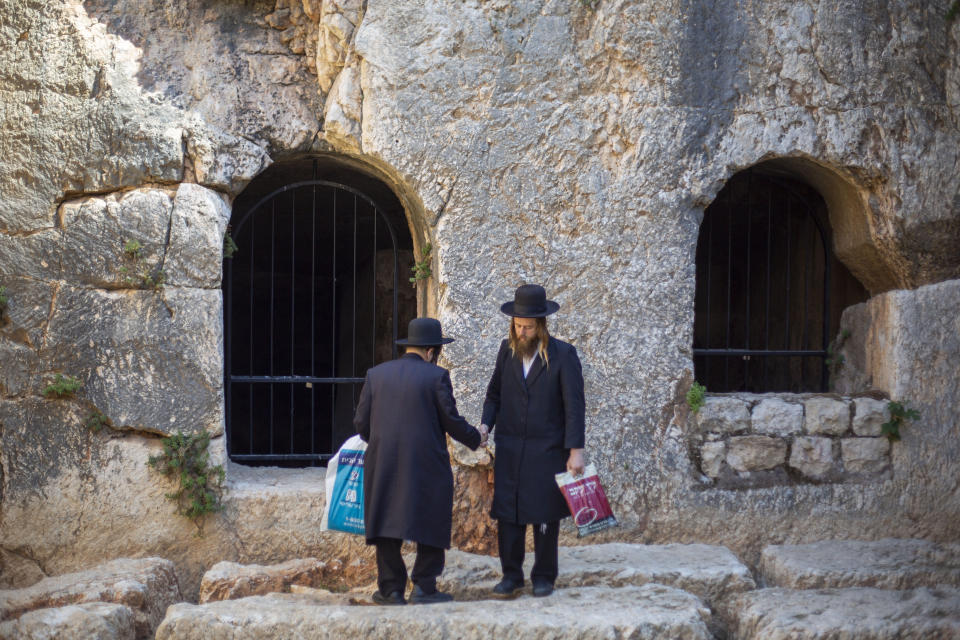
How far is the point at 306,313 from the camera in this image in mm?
11133

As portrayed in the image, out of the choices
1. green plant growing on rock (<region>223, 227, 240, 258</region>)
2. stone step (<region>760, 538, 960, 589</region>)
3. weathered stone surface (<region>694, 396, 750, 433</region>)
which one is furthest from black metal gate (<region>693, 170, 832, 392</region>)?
green plant growing on rock (<region>223, 227, 240, 258</region>)

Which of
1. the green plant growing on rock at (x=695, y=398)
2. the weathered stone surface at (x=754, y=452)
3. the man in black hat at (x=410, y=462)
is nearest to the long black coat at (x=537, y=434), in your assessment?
the man in black hat at (x=410, y=462)

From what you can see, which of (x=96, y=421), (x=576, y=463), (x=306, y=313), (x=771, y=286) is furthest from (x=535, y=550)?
(x=306, y=313)

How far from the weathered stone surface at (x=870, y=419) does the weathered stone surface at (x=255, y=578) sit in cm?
351

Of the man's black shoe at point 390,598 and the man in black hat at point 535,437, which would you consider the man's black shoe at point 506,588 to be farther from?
the man's black shoe at point 390,598

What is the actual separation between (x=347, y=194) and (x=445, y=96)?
122 inches

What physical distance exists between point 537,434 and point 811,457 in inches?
91.9

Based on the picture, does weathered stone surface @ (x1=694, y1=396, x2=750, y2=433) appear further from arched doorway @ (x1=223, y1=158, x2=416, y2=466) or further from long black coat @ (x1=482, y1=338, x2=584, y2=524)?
arched doorway @ (x1=223, y1=158, x2=416, y2=466)

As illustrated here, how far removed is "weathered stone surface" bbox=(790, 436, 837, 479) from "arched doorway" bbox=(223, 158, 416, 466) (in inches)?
151

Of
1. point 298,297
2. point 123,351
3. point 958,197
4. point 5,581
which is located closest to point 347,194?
point 298,297

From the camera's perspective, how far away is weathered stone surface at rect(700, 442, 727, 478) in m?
5.77

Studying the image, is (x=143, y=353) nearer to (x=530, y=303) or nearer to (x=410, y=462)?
(x=410, y=462)

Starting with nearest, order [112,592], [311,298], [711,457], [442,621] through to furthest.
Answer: [442,621], [112,592], [711,457], [311,298]

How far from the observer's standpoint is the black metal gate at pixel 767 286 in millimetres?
6566
